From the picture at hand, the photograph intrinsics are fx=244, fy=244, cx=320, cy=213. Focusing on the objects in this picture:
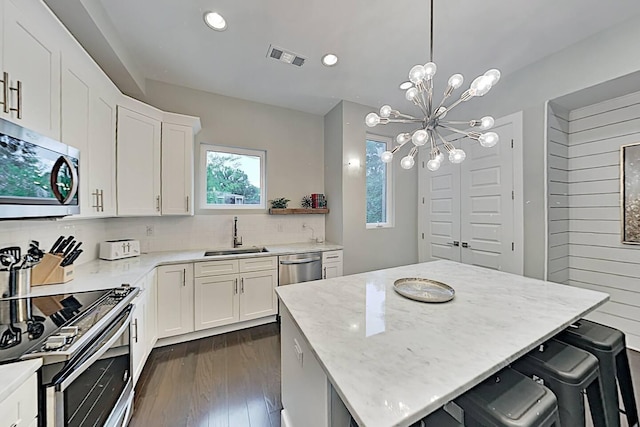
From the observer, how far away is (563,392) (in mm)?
1140

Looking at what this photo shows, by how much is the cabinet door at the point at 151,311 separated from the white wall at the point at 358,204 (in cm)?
225

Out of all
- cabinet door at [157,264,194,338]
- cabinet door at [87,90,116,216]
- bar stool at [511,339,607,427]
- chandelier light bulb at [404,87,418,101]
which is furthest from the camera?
cabinet door at [157,264,194,338]

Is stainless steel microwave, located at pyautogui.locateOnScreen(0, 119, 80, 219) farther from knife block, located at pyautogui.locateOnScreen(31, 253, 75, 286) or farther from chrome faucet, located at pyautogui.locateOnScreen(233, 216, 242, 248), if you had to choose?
chrome faucet, located at pyautogui.locateOnScreen(233, 216, 242, 248)

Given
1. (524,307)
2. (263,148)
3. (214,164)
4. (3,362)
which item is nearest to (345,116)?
(263,148)

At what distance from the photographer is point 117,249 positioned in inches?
95.9

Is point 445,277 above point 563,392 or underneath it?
above

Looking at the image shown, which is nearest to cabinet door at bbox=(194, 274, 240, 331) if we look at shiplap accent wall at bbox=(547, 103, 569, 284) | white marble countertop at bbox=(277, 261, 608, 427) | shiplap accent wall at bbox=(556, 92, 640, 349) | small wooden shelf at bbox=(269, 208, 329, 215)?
small wooden shelf at bbox=(269, 208, 329, 215)

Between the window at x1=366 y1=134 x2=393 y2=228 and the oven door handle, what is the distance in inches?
124

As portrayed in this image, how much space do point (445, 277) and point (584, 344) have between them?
79 centimetres

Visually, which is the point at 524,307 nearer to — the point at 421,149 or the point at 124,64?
the point at 421,149

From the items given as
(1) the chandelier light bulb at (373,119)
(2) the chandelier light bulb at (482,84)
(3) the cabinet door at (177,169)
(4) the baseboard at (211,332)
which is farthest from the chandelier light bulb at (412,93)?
(4) the baseboard at (211,332)

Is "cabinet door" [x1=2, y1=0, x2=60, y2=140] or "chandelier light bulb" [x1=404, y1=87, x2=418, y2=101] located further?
"chandelier light bulb" [x1=404, y1=87, x2=418, y2=101]

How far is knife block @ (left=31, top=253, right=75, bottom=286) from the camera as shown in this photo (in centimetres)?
158

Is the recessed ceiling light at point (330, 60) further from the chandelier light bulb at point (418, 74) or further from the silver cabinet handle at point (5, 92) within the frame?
the silver cabinet handle at point (5, 92)
